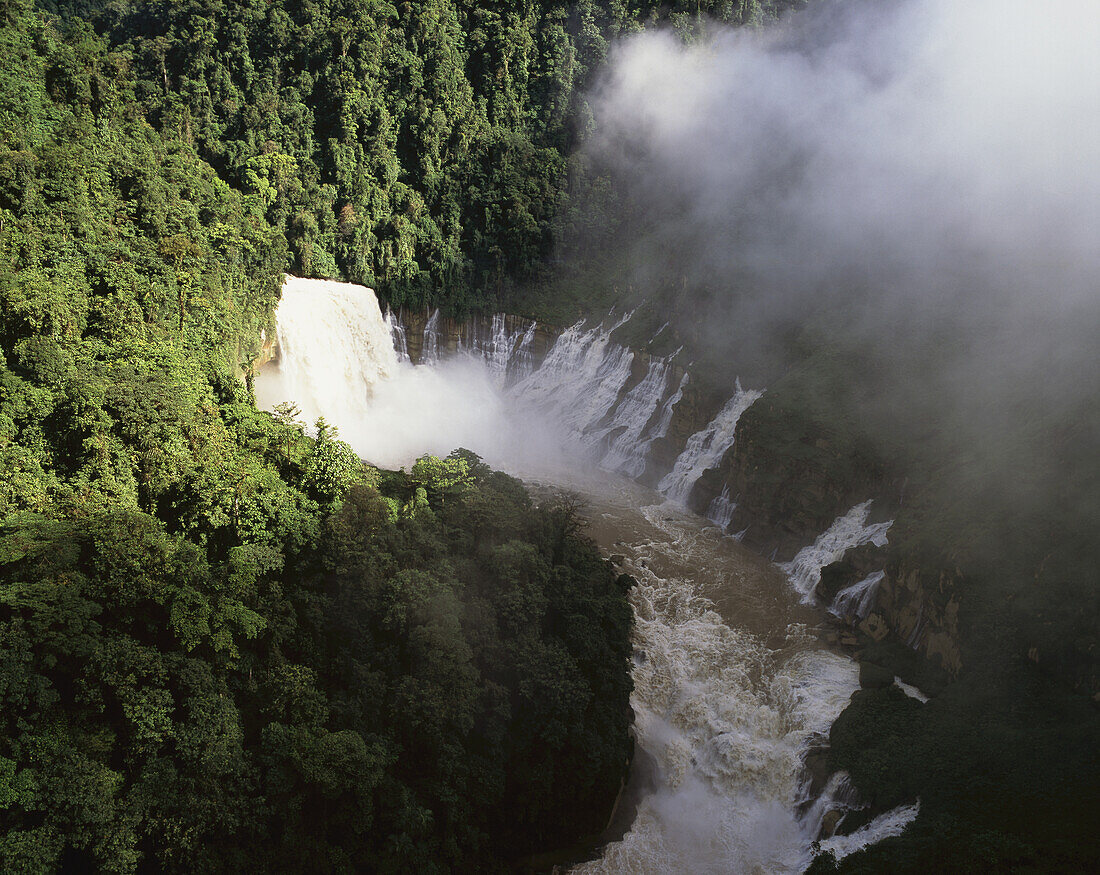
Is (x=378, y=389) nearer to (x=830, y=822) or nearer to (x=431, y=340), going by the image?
(x=431, y=340)

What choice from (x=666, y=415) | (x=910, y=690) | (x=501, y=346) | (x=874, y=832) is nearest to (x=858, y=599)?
(x=910, y=690)

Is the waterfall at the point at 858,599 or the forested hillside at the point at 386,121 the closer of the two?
the waterfall at the point at 858,599

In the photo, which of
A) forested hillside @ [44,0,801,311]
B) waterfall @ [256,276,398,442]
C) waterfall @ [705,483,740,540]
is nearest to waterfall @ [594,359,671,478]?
waterfall @ [705,483,740,540]

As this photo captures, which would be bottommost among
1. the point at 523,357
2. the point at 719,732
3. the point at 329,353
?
the point at 329,353

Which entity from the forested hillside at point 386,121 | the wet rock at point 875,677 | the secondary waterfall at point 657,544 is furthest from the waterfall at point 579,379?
the wet rock at point 875,677

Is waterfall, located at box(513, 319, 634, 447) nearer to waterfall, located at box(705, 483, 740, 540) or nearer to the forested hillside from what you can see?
the forested hillside

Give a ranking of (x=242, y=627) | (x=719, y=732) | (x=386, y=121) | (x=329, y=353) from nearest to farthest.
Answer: (x=242, y=627)
(x=719, y=732)
(x=329, y=353)
(x=386, y=121)

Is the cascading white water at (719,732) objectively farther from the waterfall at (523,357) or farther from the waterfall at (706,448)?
the waterfall at (523,357)

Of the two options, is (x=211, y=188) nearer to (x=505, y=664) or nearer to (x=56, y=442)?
(x=56, y=442)
